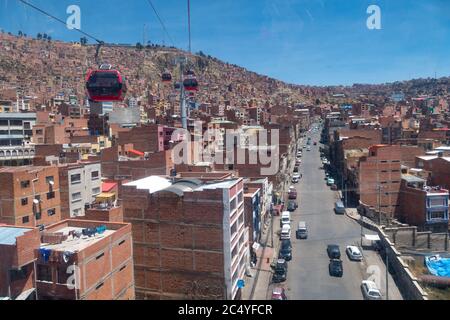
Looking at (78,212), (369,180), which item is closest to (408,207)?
(369,180)

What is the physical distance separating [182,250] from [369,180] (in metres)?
9.81

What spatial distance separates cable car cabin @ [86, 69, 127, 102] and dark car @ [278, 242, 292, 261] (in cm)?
666

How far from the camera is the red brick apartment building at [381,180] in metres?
15.8

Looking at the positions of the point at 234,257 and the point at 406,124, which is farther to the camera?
the point at 406,124

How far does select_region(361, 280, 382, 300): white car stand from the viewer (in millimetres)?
8914

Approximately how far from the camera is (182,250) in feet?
28.5

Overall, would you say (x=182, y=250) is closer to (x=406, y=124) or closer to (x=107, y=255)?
(x=107, y=255)

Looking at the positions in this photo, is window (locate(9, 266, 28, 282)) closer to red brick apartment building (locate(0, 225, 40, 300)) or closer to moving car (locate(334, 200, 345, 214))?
red brick apartment building (locate(0, 225, 40, 300))

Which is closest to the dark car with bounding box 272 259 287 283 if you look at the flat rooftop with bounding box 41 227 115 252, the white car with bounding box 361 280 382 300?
the white car with bounding box 361 280 382 300

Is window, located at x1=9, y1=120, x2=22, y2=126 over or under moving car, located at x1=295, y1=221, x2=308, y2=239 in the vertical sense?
over

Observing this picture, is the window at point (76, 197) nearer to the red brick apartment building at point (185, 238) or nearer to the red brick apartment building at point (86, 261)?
the red brick apartment building at point (185, 238)

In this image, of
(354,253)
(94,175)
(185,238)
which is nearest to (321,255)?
(354,253)
